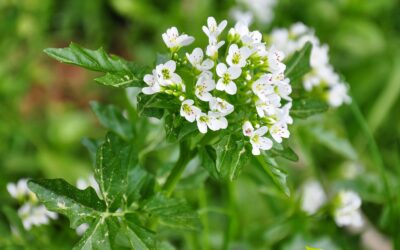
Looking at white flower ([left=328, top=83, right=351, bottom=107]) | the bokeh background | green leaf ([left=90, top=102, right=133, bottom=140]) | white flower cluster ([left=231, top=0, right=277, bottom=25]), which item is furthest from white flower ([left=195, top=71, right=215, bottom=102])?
white flower cluster ([left=231, top=0, right=277, bottom=25])

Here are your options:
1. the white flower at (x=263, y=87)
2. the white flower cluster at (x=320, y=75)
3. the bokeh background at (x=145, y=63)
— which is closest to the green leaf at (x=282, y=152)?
the white flower at (x=263, y=87)

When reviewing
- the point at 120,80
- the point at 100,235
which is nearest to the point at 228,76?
the point at 120,80

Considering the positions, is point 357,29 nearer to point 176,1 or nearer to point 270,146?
point 176,1

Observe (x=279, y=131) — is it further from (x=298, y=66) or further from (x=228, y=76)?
(x=298, y=66)

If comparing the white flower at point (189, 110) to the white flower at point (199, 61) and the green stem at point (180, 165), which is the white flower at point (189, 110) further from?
the green stem at point (180, 165)

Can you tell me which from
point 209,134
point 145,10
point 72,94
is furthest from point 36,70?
point 209,134

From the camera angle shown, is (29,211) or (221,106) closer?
(221,106)
